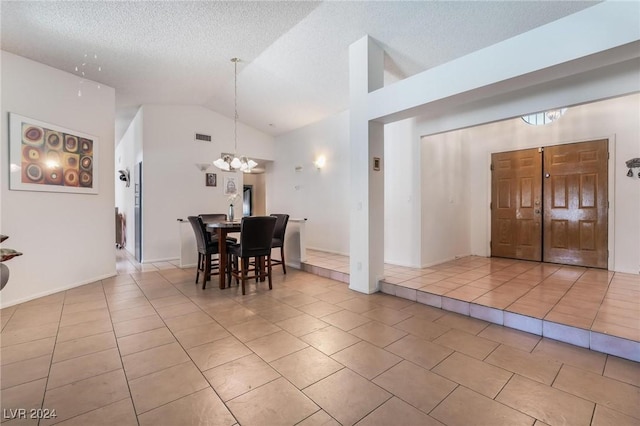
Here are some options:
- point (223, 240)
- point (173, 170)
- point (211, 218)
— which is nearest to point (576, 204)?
point (223, 240)

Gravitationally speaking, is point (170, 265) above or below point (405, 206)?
below

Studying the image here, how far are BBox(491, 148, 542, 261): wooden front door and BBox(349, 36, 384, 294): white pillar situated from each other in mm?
2865

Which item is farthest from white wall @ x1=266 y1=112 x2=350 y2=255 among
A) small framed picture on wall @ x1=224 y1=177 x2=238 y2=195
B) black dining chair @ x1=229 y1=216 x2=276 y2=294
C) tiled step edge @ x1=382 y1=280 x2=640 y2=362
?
tiled step edge @ x1=382 y1=280 x2=640 y2=362

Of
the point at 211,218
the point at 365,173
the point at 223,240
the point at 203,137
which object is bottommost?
the point at 223,240

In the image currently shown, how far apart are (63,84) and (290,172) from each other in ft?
13.7

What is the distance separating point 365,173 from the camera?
3.57 meters

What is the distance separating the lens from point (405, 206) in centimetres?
453

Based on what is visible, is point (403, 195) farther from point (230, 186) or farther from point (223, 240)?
point (230, 186)

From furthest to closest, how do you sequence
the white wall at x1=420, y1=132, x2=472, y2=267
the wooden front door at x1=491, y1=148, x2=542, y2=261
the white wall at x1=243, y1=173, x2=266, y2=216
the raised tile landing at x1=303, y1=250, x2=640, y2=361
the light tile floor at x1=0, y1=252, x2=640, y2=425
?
the white wall at x1=243, y1=173, x2=266, y2=216 → the wooden front door at x1=491, y1=148, x2=542, y2=261 → the white wall at x1=420, y1=132, x2=472, y2=267 → the raised tile landing at x1=303, y1=250, x2=640, y2=361 → the light tile floor at x1=0, y1=252, x2=640, y2=425

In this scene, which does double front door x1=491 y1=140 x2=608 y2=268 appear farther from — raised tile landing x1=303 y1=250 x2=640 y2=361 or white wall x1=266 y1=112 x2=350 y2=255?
white wall x1=266 y1=112 x2=350 y2=255

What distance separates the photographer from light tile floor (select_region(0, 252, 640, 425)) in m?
1.52

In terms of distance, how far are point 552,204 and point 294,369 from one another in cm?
491

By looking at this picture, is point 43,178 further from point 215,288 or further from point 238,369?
point 238,369

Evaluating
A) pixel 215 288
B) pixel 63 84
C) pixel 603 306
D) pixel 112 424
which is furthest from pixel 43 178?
pixel 603 306
